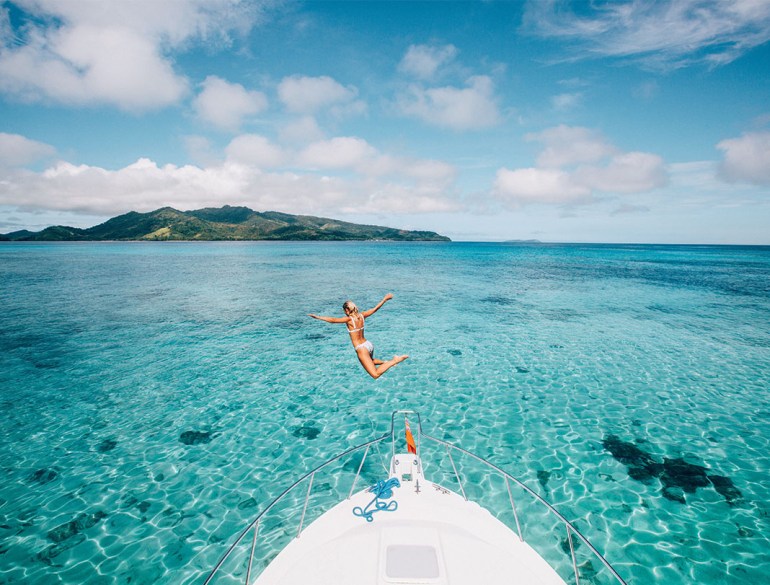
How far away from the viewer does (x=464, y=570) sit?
6.16 meters

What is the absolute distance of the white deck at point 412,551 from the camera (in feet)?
19.9

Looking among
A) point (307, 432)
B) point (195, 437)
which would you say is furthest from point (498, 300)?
point (195, 437)

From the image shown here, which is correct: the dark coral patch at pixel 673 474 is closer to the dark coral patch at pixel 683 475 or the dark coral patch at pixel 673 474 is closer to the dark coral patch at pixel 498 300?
the dark coral patch at pixel 683 475

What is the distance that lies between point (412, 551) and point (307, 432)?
8631 mm

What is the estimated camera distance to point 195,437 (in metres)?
13.7

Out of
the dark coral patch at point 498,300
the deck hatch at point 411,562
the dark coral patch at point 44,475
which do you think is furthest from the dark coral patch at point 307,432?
the dark coral patch at point 498,300

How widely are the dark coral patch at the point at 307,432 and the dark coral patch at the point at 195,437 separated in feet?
10.5

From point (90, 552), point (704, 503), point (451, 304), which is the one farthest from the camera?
point (451, 304)

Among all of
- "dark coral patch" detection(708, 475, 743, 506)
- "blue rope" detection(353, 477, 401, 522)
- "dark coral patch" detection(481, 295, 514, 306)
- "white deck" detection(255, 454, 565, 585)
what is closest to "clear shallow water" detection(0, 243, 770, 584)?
"dark coral patch" detection(708, 475, 743, 506)

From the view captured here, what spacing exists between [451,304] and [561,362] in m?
17.7

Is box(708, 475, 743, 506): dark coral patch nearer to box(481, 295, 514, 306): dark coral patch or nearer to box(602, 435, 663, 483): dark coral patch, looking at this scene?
box(602, 435, 663, 483): dark coral patch

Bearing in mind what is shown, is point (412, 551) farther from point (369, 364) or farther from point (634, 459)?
point (634, 459)

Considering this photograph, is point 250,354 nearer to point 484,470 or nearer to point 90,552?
point 90,552

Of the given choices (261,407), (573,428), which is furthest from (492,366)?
(261,407)
